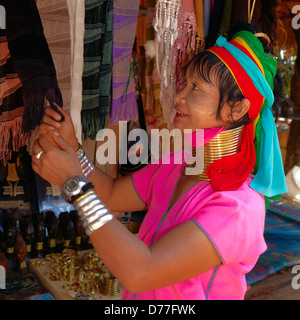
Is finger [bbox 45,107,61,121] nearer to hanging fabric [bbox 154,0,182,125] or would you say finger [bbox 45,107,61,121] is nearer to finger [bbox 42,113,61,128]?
finger [bbox 42,113,61,128]

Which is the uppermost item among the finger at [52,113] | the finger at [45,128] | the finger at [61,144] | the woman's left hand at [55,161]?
the finger at [52,113]

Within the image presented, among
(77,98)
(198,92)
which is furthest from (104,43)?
(198,92)

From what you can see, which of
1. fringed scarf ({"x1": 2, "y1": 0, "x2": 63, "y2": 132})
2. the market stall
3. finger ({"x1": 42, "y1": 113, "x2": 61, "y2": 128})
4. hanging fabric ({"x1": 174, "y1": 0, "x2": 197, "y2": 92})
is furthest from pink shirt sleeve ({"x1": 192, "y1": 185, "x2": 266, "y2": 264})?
hanging fabric ({"x1": 174, "y1": 0, "x2": 197, "y2": 92})

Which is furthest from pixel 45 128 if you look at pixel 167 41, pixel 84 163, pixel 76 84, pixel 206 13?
pixel 206 13

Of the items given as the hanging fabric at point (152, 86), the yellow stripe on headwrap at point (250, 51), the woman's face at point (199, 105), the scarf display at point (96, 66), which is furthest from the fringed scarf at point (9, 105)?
the hanging fabric at point (152, 86)

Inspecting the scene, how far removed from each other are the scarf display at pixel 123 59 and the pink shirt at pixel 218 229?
749 mm

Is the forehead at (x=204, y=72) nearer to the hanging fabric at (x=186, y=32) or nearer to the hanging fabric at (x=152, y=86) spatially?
the hanging fabric at (x=186, y=32)

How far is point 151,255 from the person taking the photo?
106 centimetres

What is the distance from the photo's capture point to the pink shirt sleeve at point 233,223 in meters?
1.12

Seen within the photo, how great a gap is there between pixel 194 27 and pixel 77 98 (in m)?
0.67

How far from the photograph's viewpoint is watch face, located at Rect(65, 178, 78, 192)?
106 centimetres

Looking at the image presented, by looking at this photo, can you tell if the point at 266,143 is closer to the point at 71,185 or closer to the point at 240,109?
the point at 240,109

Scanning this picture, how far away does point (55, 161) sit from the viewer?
43.5 inches

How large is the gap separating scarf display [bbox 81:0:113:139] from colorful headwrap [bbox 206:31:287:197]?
2.11 ft
